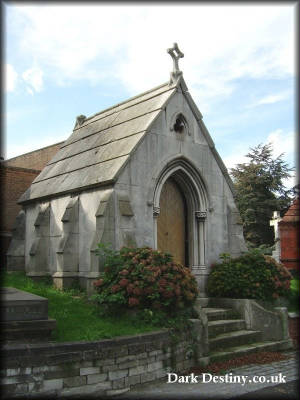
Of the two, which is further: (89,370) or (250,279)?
(250,279)

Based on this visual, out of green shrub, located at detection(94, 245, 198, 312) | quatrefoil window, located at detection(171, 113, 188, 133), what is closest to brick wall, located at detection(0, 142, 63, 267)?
quatrefoil window, located at detection(171, 113, 188, 133)

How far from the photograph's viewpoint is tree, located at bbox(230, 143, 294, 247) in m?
33.5

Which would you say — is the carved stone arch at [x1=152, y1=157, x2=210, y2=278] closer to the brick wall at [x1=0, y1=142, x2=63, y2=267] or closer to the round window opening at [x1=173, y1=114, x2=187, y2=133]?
the round window opening at [x1=173, y1=114, x2=187, y2=133]

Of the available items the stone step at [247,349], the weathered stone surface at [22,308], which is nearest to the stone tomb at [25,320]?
the weathered stone surface at [22,308]

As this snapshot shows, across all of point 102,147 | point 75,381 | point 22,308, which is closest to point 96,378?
point 75,381

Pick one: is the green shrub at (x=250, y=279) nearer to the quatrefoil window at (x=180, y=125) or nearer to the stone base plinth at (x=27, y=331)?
the quatrefoil window at (x=180, y=125)

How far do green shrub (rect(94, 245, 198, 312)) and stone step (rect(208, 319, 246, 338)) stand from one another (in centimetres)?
134

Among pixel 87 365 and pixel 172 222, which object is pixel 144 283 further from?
pixel 172 222

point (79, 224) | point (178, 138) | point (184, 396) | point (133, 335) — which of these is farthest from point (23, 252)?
point (184, 396)

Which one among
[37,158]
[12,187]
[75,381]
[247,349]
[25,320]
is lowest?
[247,349]

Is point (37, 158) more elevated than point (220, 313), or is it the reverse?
point (37, 158)

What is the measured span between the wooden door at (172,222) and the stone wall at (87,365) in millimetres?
4761

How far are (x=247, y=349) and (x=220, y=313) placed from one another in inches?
55.4

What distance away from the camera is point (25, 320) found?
751cm
